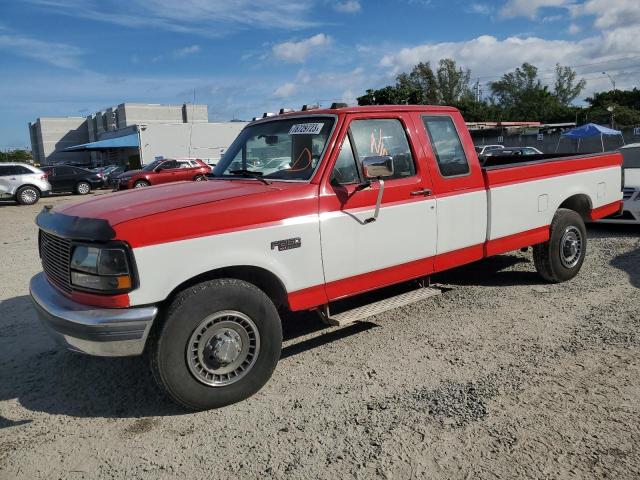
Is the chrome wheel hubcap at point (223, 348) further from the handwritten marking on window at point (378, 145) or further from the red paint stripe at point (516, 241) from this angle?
the red paint stripe at point (516, 241)

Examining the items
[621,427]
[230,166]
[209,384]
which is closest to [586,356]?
[621,427]

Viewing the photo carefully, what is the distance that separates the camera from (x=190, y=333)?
133 inches

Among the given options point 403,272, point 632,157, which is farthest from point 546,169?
point 632,157

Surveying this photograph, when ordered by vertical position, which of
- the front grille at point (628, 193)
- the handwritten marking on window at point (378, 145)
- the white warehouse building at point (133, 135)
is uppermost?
the white warehouse building at point (133, 135)

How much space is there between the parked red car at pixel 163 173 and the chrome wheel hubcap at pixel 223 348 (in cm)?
2137

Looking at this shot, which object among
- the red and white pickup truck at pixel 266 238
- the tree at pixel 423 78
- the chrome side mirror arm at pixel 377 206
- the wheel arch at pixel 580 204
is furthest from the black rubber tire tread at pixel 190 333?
the tree at pixel 423 78

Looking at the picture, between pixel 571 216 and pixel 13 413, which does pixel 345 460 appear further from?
pixel 571 216

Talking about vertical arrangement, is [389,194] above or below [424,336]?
above

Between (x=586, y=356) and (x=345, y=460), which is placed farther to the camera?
(x=586, y=356)

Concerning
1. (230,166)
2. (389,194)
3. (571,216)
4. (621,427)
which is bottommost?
(621,427)

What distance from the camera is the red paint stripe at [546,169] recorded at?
522 centimetres

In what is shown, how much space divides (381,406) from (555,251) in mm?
3438

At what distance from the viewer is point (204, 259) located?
3426 millimetres

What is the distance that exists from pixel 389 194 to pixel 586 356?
2.01m
